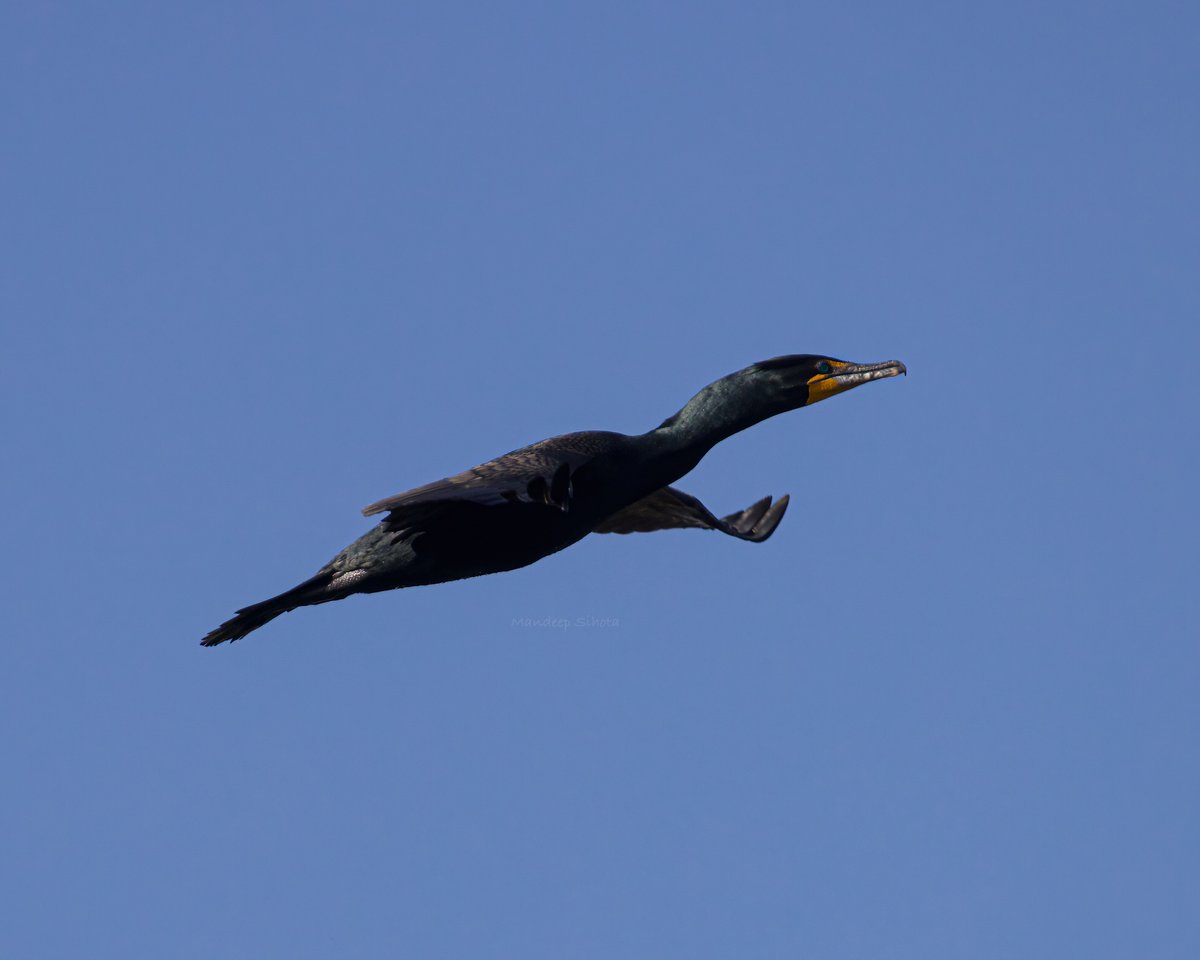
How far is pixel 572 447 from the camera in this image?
1295 cm

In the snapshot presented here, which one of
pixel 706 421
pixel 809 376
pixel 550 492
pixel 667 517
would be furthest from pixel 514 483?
pixel 667 517

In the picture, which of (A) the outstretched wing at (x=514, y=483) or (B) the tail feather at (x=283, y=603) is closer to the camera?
(A) the outstretched wing at (x=514, y=483)

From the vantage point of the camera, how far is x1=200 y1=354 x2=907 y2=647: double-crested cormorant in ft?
40.2

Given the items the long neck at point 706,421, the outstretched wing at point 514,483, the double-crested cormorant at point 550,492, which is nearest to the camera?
the outstretched wing at point 514,483

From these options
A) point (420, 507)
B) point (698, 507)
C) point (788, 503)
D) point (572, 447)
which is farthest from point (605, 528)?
point (420, 507)

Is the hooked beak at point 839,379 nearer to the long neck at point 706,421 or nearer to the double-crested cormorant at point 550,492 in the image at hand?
the double-crested cormorant at point 550,492

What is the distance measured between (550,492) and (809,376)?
2.93 meters

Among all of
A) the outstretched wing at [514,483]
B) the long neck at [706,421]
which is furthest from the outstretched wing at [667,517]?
the outstretched wing at [514,483]

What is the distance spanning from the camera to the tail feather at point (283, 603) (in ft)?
42.9

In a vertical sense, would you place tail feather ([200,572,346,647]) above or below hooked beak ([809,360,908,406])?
below

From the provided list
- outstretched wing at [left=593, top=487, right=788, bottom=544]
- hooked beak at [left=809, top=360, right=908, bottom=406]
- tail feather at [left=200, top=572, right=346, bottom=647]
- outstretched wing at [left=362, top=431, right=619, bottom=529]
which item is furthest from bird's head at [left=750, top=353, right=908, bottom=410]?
tail feather at [left=200, top=572, right=346, bottom=647]

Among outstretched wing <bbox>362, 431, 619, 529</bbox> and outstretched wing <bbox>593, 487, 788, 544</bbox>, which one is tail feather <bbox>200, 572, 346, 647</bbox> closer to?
outstretched wing <bbox>362, 431, 619, 529</bbox>

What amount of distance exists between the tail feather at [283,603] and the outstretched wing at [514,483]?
851 millimetres

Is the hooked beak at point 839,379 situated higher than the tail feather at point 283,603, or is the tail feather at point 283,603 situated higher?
the hooked beak at point 839,379
